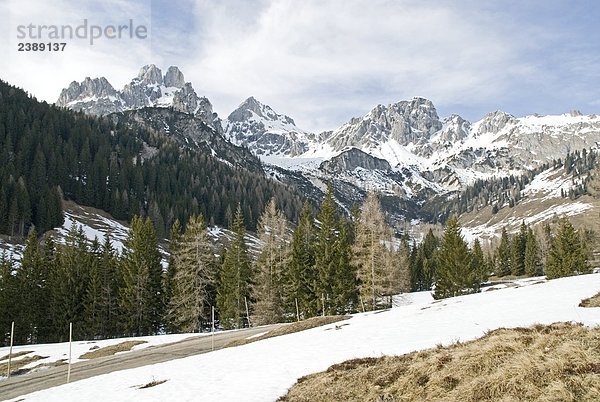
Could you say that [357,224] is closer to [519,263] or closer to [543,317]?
[543,317]

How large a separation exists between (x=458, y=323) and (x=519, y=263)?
9264cm

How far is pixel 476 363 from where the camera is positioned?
32.9ft

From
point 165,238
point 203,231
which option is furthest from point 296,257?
point 165,238

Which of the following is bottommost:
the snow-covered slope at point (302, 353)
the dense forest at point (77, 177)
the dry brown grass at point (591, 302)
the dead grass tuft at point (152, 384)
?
the dead grass tuft at point (152, 384)

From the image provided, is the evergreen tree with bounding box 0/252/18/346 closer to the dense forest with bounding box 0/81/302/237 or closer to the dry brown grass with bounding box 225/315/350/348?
the dry brown grass with bounding box 225/315/350/348

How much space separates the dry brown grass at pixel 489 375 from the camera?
25.8 ft

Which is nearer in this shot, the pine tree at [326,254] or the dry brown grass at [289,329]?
the dry brown grass at [289,329]

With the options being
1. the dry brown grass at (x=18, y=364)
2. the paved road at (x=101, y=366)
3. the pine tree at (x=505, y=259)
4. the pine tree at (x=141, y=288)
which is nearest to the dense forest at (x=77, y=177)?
the pine tree at (x=141, y=288)

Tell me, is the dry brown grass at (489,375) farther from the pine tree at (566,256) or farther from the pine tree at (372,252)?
the pine tree at (566,256)

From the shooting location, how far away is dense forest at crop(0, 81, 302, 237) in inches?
4395

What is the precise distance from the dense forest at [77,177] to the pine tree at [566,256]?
8571 centimetres

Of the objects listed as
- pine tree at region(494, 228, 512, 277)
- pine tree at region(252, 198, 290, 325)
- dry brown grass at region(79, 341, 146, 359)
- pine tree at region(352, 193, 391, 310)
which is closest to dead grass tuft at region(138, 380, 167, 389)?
dry brown grass at region(79, 341, 146, 359)

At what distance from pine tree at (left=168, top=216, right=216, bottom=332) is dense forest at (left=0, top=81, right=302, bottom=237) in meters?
63.4

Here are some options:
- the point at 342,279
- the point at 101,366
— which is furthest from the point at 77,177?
the point at 101,366
